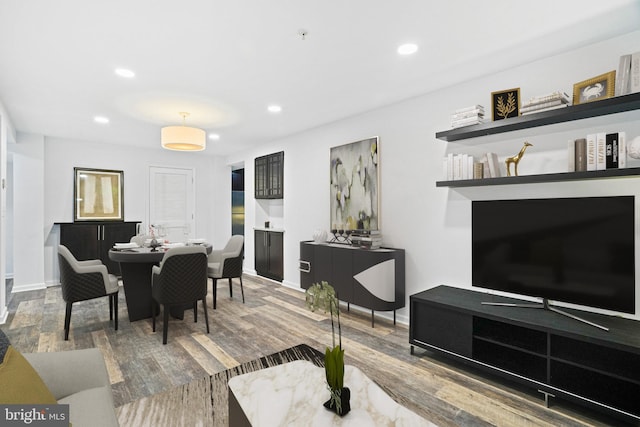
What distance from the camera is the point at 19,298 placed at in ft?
15.7

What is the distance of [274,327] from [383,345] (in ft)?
4.05

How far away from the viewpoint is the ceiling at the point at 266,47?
2064mm

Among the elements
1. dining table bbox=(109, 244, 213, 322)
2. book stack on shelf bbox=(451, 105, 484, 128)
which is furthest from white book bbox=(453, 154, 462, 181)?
dining table bbox=(109, 244, 213, 322)

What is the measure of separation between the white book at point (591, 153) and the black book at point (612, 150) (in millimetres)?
68

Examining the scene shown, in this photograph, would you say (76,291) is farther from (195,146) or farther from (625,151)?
(625,151)

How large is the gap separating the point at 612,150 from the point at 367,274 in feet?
7.68

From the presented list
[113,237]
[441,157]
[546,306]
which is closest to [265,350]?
[546,306]

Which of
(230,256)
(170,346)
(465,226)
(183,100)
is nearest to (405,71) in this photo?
(465,226)

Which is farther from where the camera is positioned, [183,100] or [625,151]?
[183,100]

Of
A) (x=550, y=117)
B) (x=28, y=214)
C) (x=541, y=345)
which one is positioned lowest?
(x=541, y=345)

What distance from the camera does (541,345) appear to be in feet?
7.76

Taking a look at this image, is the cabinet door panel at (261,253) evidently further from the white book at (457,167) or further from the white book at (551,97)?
the white book at (551,97)

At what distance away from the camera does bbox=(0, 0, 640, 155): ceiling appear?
6.77 feet

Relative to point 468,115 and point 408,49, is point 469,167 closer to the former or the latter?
point 468,115
